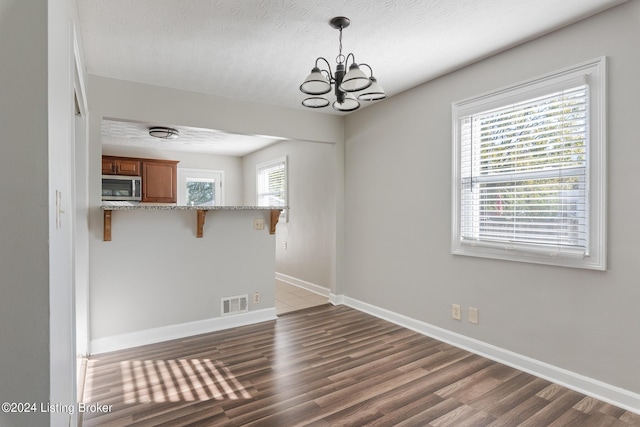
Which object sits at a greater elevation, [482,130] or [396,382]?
[482,130]

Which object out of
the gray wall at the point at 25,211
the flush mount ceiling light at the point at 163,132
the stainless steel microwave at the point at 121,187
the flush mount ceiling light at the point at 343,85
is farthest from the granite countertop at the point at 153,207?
the stainless steel microwave at the point at 121,187

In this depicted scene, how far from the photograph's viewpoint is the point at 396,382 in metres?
2.45

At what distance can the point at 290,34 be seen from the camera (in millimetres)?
2424

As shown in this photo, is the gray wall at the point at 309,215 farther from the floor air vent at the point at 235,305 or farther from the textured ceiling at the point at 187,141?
the floor air vent at the point at 235,305

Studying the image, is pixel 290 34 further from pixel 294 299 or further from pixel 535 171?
pixel 294 299

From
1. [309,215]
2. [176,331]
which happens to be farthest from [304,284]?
[176,331]

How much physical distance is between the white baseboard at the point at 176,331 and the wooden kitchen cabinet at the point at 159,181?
334cm

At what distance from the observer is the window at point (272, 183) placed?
5.90 metres

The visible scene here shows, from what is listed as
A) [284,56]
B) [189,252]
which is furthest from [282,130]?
[189,252]

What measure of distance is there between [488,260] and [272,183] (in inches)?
164

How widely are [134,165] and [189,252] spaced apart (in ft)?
11.0

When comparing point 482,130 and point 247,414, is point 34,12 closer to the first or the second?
point 247,414

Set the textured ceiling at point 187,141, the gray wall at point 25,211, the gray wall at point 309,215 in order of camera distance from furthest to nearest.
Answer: the textured ceiling at point 187,141 < the gray wall at point 309,215 < the gray wall at point 25,211

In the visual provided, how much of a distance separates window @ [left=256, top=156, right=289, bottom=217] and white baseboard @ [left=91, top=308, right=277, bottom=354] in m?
2.20
